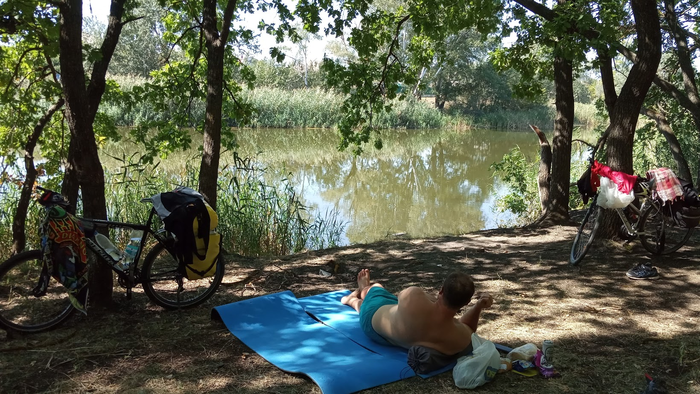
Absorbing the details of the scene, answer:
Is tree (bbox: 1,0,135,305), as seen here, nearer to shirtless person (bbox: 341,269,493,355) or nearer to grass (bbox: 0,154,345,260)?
shirtless person (bbox: 341,269,493,355)

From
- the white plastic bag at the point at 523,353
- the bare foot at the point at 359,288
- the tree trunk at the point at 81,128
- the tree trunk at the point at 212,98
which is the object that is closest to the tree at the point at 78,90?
the tree trunk at the point at 81,128

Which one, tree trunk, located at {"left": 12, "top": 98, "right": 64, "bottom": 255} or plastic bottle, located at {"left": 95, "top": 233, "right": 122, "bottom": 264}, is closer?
plastic bottle, located at {"left": 95, "top": 233, "right": 122, "bottom": 264}

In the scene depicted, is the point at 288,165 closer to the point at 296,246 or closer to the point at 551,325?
the point at 296,246

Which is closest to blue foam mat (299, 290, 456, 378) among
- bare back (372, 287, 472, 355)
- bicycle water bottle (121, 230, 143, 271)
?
bare back (372, 287, 472, 355)

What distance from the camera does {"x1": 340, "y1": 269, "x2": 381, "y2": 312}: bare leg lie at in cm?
404

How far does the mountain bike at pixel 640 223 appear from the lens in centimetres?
507

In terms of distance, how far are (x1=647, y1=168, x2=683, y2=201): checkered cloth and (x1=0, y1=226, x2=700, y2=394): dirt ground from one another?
27.2 inches

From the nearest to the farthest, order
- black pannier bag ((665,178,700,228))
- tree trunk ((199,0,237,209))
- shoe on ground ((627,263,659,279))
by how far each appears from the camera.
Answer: shoe on ground ((627,263,659,279)) < black pannier bag ((665,178,700,228)) < tree trunk ((199,0,237,209))

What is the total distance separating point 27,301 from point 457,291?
3.26m

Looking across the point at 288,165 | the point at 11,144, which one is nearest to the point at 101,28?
the point at 288,165

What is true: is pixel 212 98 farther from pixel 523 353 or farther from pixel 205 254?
pixel 523 353

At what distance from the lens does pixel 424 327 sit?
10.2 ft

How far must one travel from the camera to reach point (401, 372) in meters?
3.00

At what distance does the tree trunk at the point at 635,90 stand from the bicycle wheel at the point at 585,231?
0.37 metres
